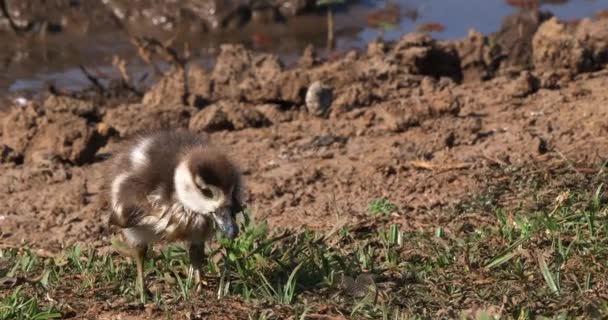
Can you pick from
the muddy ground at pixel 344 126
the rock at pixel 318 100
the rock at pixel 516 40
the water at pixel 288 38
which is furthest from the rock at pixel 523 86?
the water at pixel 288 38

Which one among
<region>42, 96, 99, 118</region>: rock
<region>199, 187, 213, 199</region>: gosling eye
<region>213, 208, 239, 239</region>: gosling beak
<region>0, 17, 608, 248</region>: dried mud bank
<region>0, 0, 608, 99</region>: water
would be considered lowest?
<region>0, 0, 608, 99</region>: water

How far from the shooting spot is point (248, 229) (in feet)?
23.9

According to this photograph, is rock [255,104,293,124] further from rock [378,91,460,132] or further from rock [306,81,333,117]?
rock [378,91,460,132]

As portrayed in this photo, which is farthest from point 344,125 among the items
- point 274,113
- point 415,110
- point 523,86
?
point 523,86

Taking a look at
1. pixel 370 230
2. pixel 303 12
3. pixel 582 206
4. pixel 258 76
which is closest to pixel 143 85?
pixel 258 76

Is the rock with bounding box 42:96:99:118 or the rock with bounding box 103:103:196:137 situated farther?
the rock with bounding box 42:96:99:118

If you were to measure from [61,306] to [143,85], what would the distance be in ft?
22.0

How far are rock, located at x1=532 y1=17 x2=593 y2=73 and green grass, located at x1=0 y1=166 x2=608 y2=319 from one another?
3133 millimetres

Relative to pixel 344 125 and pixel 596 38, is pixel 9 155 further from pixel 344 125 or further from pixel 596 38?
pixel 596 38

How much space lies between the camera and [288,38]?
593 inches

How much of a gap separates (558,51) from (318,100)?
84.1 inches

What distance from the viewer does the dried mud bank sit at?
8.57 m

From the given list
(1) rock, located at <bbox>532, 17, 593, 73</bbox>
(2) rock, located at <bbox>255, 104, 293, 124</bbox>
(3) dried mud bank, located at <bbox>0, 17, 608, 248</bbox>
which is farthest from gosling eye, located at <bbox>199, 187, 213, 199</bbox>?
(1) rock, located at <bbox>532, 17, 593, 73</bbox>

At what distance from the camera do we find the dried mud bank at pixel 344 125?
8570mm
